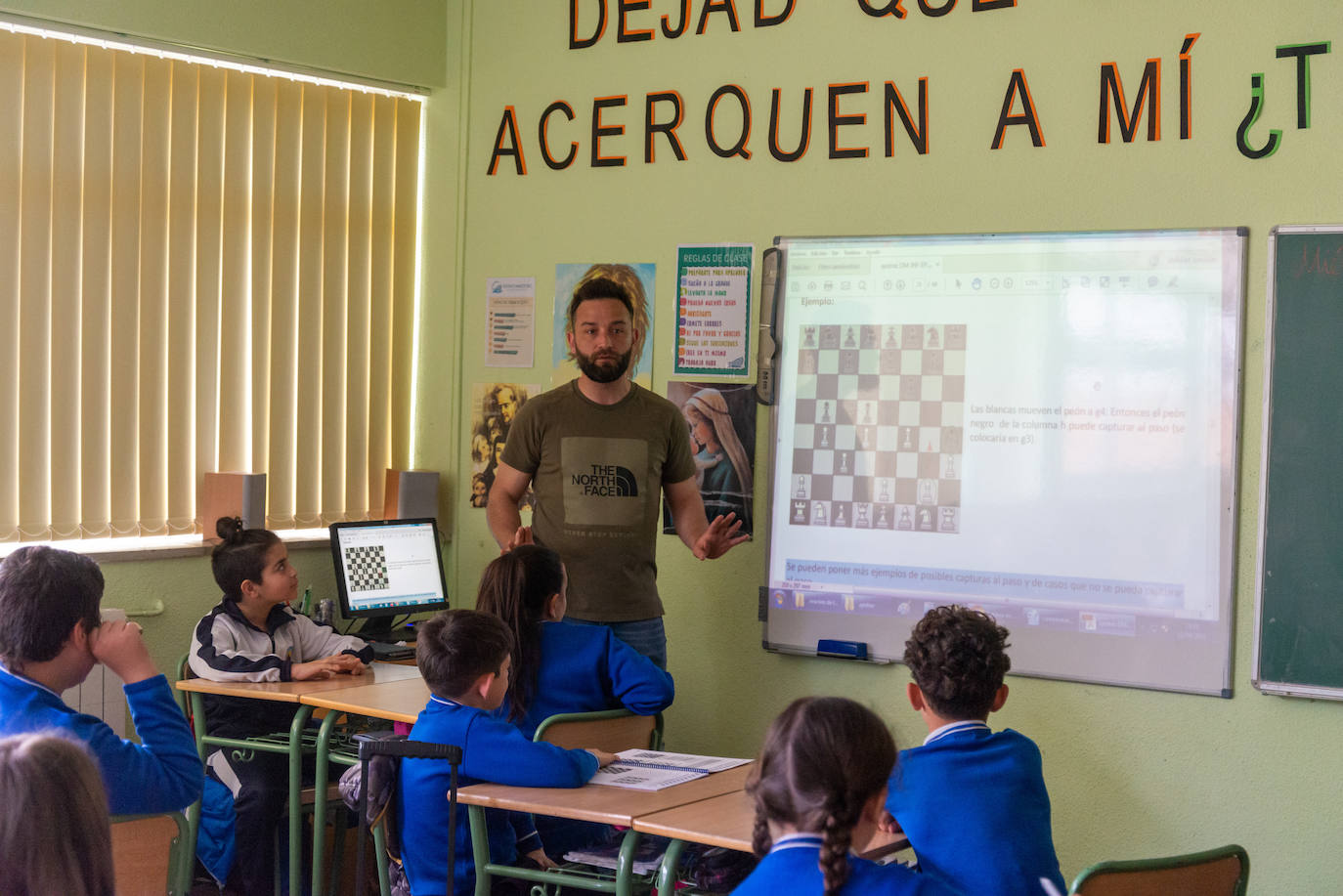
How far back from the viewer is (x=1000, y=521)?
3.78 m

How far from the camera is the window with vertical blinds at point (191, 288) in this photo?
4.02 metres

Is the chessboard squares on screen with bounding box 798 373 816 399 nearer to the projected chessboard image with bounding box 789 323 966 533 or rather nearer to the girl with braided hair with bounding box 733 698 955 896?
the projected chessboard image with bounding box 789 323 966 533

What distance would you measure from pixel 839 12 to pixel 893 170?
1.81 feet

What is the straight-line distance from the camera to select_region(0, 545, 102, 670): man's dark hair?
2.20 m

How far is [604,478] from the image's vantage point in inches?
150

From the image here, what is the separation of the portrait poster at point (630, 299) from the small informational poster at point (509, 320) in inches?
4.5

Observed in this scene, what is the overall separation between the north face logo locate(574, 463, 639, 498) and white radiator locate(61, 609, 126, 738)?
1505 mm

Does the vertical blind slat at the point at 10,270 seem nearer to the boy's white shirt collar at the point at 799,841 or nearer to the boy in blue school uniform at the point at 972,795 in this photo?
the boy in blue school uniform at the point at 972,795

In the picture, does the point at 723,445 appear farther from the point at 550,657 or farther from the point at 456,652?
the point at 456,652

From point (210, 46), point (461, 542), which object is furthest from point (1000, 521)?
point (210, 46)

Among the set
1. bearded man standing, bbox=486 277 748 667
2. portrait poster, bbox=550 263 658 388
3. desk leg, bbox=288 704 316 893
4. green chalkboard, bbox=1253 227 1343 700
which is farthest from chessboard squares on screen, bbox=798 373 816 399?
desk leg, bbox=288 704 316 893

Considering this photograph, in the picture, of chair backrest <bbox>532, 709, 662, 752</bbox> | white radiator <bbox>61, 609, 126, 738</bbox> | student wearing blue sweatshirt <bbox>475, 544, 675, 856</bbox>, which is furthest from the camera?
white radiator <bbox>61, 609, 126, 738</bbox>

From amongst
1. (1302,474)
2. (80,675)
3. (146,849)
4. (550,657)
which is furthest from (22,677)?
(1302,474)

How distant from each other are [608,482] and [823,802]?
2.22m
